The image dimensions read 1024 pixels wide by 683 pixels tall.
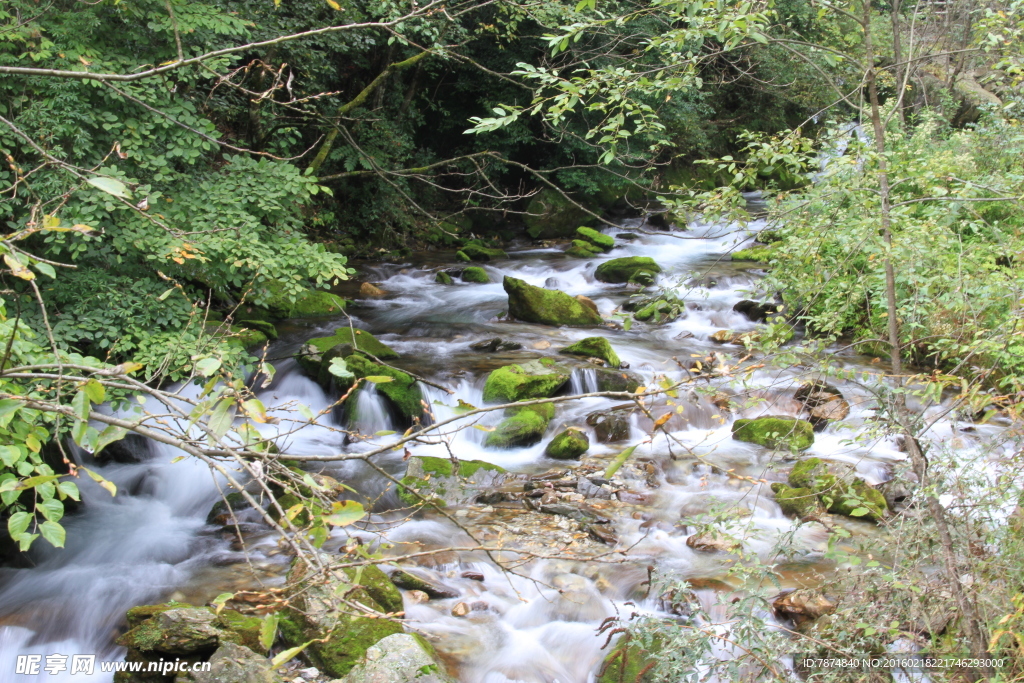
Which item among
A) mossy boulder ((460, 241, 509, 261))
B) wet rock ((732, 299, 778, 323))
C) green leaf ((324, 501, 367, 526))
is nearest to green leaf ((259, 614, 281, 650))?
green leaf ((324, 501, 367, 526))

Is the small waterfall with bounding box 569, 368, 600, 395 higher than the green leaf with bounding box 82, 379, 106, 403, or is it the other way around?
the green leaf with bounding box 82, 379, 106, 403

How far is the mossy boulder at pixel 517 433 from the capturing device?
7.40 meters

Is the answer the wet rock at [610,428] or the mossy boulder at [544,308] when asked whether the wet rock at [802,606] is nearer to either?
the wet rock at [610,428]

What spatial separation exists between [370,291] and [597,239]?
6051 millimetres

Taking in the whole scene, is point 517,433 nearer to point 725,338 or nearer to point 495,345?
point 495,345

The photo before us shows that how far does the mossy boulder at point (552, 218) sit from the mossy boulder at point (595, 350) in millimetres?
8025

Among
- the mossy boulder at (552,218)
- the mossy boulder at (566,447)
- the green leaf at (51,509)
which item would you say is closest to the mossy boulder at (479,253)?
the mossy boulder at (552,218)

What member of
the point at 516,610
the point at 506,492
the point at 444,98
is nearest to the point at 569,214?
the point at 444,98

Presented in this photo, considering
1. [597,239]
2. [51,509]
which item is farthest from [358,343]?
[597,239]

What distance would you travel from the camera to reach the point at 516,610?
479 cm

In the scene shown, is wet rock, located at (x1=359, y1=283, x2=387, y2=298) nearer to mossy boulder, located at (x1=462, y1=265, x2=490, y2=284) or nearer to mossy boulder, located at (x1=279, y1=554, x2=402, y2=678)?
mossy boulder, located at (x1=462, y1=265, x2=490, y2=284)

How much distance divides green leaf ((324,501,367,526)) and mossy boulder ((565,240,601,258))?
1397 centimetres

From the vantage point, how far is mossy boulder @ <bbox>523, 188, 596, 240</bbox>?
1706 cm

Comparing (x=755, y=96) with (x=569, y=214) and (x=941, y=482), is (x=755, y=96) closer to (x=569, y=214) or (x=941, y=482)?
(x=569, y=214)
